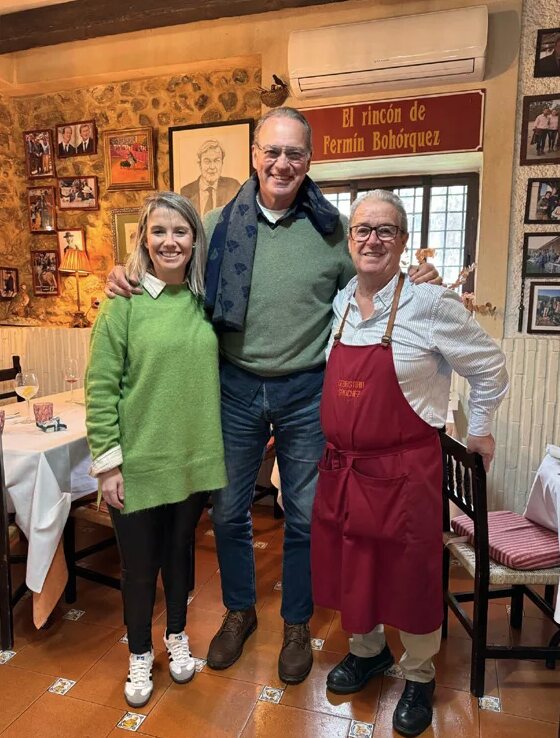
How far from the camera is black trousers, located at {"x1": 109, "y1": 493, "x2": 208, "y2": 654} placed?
1660 millimetres

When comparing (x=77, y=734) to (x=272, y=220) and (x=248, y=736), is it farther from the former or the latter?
(x=272, y=220)

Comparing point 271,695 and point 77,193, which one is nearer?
point 271,695

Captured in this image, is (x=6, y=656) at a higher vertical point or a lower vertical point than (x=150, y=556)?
lower

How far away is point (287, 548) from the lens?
6.32ft

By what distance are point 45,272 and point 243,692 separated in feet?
12.2

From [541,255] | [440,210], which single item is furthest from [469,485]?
[440,210]

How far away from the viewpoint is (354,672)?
182cm

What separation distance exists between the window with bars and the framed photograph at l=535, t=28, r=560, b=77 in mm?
722

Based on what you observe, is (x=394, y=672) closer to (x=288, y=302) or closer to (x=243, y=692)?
(x=243, y=692)

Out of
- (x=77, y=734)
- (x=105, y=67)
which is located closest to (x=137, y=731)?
(x=77, y=734)

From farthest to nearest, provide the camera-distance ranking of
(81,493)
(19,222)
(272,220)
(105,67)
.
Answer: (19,222) < (105,67) < (81,493) < (272,220)

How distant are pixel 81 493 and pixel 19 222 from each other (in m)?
3.10

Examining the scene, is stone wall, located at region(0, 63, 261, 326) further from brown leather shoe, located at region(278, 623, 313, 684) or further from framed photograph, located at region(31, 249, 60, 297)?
brown leather shoe, located at region(278, 623, 313, 684)

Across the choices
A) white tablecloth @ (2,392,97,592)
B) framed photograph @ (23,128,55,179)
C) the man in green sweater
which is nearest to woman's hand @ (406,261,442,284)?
the man in green sweater
